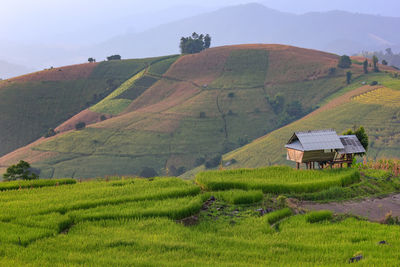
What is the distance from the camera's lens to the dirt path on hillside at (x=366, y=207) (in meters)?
19.1

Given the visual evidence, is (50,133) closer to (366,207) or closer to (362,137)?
(362,137)

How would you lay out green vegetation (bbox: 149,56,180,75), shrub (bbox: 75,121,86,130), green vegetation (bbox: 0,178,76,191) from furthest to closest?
green vegetation (bbox: 149,56,180,75)
shrub (bbox: 75,121,86,130)
green vegetation (bbox: 0,178,76,191)

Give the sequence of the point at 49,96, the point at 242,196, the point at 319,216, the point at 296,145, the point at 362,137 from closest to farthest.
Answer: the point at 319,216
the point at 242,196
the point at 296,145
the point at 362,137
the point at 49,96

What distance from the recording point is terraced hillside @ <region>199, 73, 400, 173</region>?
90.2 meters

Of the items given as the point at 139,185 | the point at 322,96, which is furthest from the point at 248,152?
the point at 139,185

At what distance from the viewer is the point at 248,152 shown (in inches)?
3903

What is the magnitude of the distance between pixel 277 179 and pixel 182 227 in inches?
342

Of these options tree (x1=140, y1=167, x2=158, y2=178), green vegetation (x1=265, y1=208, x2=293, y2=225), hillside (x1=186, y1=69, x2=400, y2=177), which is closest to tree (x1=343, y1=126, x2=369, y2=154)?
green vegetation (x1=265, y1=208, x2=293, y2=225)

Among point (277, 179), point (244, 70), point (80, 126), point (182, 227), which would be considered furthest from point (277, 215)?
point (244, 70)

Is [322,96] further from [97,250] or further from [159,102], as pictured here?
[97,250]

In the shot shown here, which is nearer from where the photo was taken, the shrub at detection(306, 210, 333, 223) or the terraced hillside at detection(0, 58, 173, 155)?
the shrub at detection(306, 210, 333, 223)

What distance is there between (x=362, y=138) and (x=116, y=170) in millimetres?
78780

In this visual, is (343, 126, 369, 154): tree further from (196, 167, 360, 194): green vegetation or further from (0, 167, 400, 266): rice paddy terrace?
(0, 167, 400, 266): rice paddy terrace

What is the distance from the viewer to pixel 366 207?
20.1 meters
